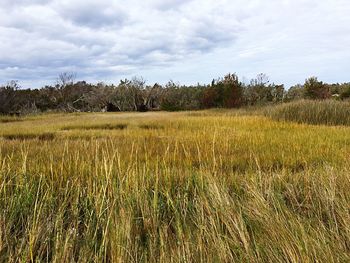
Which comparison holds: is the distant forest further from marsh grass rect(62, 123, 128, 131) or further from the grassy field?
the grassy field

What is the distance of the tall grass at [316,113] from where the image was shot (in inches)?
464

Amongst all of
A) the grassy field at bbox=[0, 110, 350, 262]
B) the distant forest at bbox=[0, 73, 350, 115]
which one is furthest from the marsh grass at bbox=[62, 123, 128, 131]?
the distant forest at bbox=[0, 73, 350, 115]

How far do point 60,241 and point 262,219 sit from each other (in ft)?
5.25

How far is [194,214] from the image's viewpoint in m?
2.96

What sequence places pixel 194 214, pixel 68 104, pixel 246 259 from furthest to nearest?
1. pixel 68 104
2. pixel 194 214
3. pixel 246 259

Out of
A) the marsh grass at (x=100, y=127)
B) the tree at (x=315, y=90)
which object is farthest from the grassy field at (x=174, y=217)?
the tree at (x=315, y=90)

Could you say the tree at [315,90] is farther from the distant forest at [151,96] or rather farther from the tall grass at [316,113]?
the tall grass at [316,113]

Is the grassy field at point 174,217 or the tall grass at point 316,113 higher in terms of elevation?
the tall grass at point 316,113

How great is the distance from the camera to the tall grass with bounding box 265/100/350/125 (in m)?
11.8

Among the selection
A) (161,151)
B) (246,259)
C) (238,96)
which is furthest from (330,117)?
(238,96)

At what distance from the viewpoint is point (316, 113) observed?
12.1 m

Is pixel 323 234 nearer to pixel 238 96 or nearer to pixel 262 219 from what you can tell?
pixel 262 219

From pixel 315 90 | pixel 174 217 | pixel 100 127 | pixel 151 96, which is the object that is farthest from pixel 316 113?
pixel 151 96

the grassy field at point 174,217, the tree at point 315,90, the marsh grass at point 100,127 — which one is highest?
the tree at point 315,90
